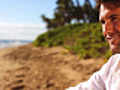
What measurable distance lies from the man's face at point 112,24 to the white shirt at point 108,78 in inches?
7.4

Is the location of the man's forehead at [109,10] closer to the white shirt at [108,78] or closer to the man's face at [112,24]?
the man's face at [112,24]

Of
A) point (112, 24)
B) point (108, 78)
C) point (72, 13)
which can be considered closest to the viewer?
point (112, 24)

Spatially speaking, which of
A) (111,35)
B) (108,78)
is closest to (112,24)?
(111,35)

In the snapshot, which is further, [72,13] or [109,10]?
[72,13]

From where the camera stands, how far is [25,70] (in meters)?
4.38

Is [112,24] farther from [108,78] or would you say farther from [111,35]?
[108,78]

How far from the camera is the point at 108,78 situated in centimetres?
114

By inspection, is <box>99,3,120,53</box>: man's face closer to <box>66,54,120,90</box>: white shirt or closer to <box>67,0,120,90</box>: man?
<box>67,0,120,90</box>: man

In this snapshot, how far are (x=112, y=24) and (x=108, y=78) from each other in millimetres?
404

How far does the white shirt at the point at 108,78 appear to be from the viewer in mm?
1085

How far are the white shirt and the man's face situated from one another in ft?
0.62

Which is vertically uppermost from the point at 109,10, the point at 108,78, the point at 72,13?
the point at 72,13

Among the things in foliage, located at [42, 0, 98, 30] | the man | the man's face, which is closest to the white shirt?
the man

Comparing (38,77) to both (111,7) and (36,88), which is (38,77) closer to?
(36,88)
